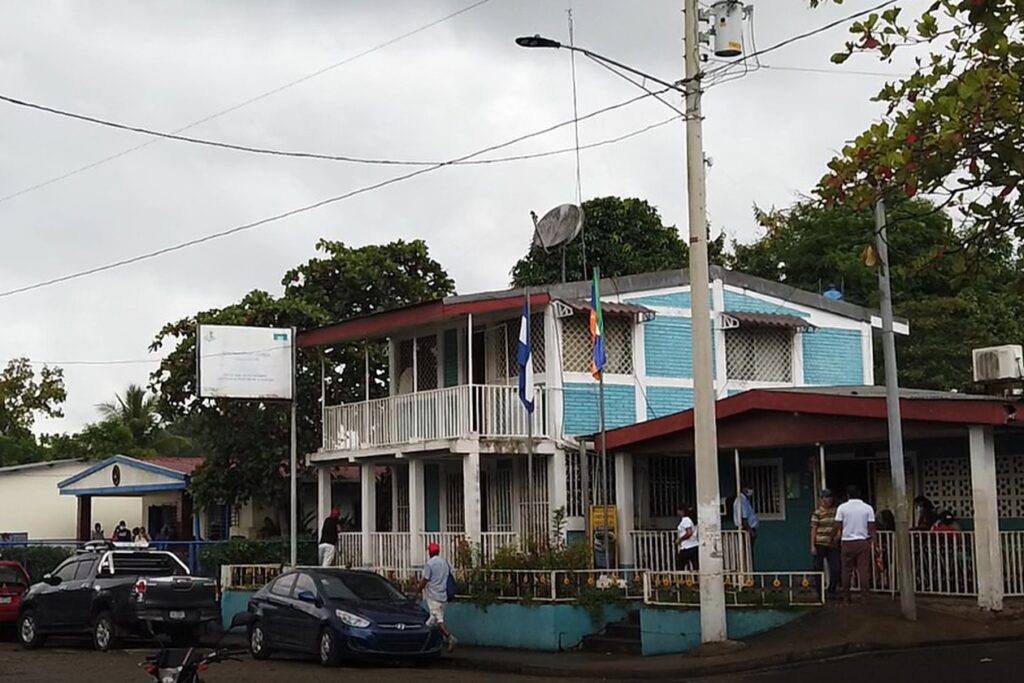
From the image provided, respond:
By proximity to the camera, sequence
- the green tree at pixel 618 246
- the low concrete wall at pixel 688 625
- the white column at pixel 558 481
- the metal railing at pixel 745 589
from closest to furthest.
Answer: the low concrete wall at pixel 688 625 < the metal railing at pixel 745 589 < the white column at pixel 558 481 < the green tree at pixel 618 246

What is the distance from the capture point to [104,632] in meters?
23.0

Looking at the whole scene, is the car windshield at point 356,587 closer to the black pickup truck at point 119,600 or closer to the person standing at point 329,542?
the black pickup truck at point 119,600

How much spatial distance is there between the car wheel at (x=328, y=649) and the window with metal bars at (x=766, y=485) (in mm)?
8205

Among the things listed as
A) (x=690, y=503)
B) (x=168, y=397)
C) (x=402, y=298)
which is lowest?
(x=690, y=503)

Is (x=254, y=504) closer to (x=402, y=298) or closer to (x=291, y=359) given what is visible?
(x=402, y=298)

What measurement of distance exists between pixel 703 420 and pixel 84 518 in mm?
30296

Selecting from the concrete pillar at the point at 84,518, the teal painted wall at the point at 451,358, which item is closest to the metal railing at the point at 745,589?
the teal painted wall at the point at 451,358

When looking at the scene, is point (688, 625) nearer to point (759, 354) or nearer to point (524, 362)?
point (524, 362)

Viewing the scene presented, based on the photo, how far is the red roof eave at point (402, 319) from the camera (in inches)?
1005

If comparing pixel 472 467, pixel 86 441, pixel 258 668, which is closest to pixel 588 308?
pixel 472 467

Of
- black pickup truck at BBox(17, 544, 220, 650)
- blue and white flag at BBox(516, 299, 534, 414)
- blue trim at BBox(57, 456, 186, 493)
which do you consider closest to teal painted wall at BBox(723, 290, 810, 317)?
blue and white flag at BBox(516, 299, 534, 414)

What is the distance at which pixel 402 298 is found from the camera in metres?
37.8

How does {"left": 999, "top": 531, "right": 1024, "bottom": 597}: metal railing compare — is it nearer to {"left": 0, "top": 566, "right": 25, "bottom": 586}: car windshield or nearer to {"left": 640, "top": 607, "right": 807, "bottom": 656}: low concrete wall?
{"left": 640, "top": 607, "right": 807, "bottom": 656}: low concrete wall

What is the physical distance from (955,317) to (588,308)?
15.3 metres
